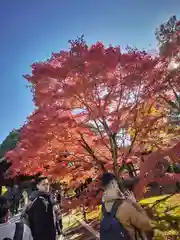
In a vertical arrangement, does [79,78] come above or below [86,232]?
above

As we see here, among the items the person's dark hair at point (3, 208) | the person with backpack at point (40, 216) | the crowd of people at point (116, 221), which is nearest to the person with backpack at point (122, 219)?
the crowd of people at point (116, 221)

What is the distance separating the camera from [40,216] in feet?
11.3

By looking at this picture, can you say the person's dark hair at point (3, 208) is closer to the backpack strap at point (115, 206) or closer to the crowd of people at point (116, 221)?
the crowd of people at point (116, 221)

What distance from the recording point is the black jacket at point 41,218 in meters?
3.40

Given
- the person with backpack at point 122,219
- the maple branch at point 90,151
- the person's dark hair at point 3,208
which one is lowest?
the person with backpack at point 122,219

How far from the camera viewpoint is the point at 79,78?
22.3 ft

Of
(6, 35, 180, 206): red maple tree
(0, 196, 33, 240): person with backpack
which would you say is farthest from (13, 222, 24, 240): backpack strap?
(6, 35, 180, 206): red maple tree

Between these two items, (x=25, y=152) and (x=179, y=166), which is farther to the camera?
(x=179, y=166)

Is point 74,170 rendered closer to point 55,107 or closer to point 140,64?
point 55,107

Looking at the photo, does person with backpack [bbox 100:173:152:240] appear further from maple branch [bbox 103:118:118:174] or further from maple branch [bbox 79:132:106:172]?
maple branch [bbox 79:132:106:172]

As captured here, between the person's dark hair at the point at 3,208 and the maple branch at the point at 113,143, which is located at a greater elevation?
the maple branch at the point at 113,143

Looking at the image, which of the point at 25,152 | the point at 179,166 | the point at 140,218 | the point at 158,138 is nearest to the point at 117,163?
the point at 158,138

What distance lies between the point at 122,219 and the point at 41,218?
195 centimetres

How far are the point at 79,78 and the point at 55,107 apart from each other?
1154mm
